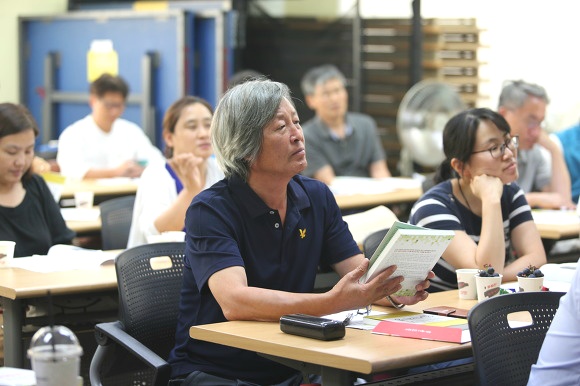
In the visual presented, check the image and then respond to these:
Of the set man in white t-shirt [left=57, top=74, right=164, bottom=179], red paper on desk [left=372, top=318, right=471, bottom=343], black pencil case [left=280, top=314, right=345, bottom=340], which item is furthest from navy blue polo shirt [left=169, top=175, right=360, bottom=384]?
man in white t-shirt [left=57, top=74, right=164, bottom=179]

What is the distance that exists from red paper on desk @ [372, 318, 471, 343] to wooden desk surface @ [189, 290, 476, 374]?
28mm

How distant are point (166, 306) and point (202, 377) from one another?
Result: 21.3 inches

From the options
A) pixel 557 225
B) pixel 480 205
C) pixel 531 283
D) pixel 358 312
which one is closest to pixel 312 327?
pixel 358 312

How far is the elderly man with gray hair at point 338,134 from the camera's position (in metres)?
7.22

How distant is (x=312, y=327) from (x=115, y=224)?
7.95ft

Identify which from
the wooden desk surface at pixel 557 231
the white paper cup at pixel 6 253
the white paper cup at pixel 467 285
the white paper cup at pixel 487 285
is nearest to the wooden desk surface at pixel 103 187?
the white paper cup at pixel 6 253

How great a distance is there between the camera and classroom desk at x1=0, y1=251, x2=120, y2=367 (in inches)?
135

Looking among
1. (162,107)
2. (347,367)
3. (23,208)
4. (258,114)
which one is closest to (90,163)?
(162,107)

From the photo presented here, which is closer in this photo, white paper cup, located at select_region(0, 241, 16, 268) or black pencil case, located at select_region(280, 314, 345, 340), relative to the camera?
black pencil case, located at select_region(280, 314, 345, 340)

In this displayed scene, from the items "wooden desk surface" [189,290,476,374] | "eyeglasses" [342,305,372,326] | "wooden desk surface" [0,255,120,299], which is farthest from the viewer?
"wooden desk surface" [0,255,120,299]

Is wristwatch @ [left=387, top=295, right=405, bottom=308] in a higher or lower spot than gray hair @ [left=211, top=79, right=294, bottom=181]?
lower

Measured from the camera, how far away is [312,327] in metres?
2.59

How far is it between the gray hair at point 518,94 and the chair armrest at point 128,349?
303cm

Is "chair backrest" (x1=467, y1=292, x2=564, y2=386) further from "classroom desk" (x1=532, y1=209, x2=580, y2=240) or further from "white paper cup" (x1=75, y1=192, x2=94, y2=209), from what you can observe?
"white paper cup" (x1=75, y1=192, x2=94, y2=209)
